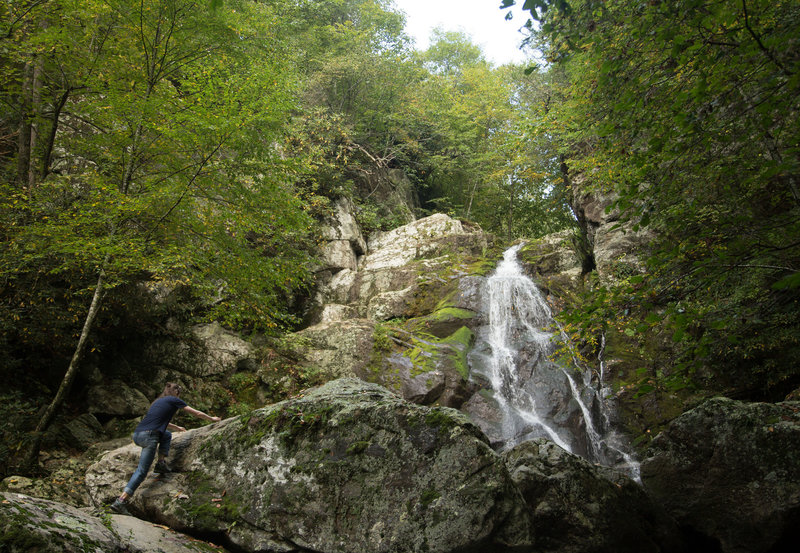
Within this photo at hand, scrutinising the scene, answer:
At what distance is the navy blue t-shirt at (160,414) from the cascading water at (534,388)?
6.86 metres

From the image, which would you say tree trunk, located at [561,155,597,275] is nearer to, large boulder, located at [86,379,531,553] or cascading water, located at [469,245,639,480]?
cascading water, located at [469,245,639,480]

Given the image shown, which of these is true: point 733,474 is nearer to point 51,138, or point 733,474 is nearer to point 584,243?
point 584,243

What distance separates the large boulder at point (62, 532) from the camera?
8.33ft

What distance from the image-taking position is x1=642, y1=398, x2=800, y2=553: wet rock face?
5215mm

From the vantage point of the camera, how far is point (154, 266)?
6.98 meters

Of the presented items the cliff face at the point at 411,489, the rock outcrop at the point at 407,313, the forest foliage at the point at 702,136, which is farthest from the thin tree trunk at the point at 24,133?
the forest foliage at the point at 702,136

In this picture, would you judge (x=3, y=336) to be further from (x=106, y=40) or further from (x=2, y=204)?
(x=106, y=40)

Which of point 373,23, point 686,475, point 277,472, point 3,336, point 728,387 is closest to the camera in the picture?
point 277,472

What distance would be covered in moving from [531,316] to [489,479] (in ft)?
31.1

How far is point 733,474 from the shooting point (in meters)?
5.67

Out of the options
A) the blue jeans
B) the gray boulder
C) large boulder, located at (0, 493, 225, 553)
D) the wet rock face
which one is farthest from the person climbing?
the wet rock face

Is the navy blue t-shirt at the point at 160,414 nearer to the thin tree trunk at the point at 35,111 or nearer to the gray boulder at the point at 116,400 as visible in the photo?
the gray boulder at the point at 116,400

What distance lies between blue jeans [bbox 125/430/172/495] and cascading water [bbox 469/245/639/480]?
6901 mm

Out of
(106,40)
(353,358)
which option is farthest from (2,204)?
→ (353,358)
